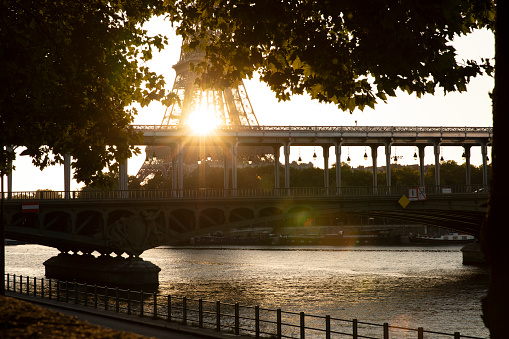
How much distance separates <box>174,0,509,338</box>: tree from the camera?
9078 mm

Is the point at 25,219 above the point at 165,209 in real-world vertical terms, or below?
below

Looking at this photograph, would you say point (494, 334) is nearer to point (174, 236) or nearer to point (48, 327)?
point (48, 327)

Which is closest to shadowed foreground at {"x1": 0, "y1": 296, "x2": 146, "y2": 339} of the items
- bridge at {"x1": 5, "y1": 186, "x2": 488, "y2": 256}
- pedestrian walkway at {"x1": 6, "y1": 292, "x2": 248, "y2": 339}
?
pedestrian walkway at {"x1": 6, "y1": 292, "x2": 248, "y2": 339}

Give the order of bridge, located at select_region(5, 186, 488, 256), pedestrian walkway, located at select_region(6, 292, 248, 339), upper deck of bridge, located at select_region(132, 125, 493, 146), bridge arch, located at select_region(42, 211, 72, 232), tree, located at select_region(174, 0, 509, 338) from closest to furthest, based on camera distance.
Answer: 1. tree, located at select_region(174, 0, 509, 338)
2. pedestrian walkway, located at select_region(6, 292, 248, 339)
3. bridge, located at select_region(5, 186, 488, 256)
4. bridge arch, located at select_region(42, 211, 72, 232)
5. upper deck of bridge, located at select_region(132, 125, 493, 146)

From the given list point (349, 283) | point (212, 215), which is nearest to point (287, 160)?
point (212, 215)

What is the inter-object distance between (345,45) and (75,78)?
26.5ft

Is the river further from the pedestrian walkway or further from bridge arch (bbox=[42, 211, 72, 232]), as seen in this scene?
the pedestrian walkway

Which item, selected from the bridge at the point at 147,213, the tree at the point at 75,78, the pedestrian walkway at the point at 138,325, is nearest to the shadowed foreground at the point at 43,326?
the tree at the point at 75,78

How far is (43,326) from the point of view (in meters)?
6.47

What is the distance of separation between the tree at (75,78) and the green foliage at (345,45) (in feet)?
8.39

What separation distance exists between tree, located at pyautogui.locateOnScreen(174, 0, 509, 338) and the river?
21084mm

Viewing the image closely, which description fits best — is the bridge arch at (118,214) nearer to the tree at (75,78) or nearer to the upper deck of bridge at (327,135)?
the upper deck of bridge at (327,135)

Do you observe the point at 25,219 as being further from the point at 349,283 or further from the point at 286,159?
the point at 349,283

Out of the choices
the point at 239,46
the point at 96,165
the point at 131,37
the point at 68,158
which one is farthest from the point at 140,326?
the point at 68,158
